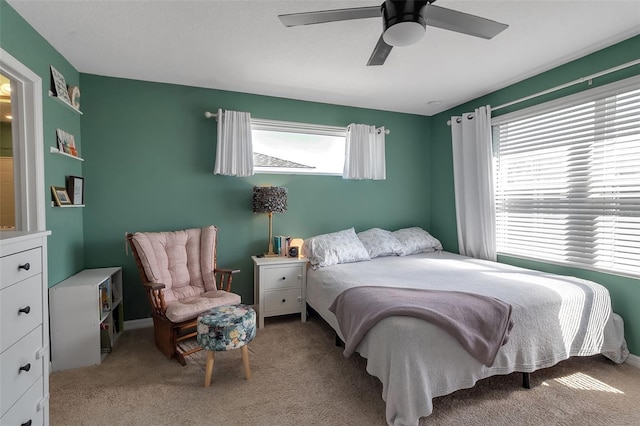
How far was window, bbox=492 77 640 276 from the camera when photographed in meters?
2.37

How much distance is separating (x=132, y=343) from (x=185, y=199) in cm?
145

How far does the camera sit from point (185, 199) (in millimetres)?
3275

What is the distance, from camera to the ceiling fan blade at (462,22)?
1561 millimetres

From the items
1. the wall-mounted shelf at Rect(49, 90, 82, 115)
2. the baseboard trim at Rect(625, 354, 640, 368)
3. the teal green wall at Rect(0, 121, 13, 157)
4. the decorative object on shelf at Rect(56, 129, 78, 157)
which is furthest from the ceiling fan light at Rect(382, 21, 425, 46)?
the teal green wall at Rect(0, 121, 13, 157)

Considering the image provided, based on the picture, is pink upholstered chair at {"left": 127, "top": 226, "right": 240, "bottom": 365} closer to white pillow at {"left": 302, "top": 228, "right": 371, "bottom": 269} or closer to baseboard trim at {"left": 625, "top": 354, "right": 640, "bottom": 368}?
white pillow at {"left": 302, "top": 228, "right": 371, "bottom": 269}

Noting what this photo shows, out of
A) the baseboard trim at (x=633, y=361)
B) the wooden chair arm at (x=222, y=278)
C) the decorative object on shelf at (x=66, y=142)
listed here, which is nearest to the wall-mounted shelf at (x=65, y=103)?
the decorative object on shelf at (x=66, y=142)

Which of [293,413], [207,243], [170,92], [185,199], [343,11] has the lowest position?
[293,413]

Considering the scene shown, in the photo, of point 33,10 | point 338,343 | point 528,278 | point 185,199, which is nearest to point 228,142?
point 185,199

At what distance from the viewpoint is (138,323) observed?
3.14m

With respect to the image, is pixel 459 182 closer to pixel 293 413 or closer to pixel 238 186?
pixel 238 186

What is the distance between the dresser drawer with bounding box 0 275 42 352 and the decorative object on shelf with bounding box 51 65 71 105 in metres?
1.77

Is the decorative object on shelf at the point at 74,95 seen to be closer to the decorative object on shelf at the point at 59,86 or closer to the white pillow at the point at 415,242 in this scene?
the decorative object on shelf at the point at 59,86

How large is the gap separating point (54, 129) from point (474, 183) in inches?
162

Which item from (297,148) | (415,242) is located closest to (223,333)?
(297,148)
